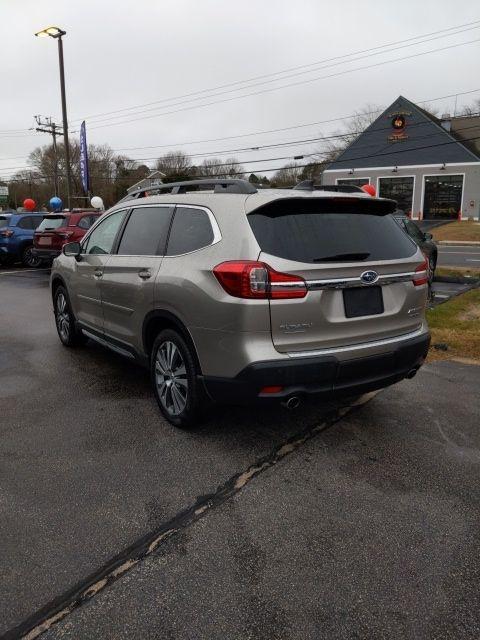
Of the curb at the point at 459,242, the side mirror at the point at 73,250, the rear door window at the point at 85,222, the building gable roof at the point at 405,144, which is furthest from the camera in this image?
the building gable roof at the point at 405,144

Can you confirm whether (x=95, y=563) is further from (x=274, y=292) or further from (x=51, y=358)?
(x=51, y=358)

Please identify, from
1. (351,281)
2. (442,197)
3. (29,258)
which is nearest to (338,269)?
(351,281)

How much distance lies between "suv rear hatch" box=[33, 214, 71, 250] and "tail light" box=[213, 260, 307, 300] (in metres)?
11.4

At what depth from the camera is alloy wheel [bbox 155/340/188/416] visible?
12.3ft

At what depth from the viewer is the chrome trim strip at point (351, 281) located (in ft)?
10.2

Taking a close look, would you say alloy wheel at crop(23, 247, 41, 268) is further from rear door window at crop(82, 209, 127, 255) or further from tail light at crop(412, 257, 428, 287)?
tail light at crop(412, 257, 428, 287)

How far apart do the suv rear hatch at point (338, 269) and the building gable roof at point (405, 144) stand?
39757 mm

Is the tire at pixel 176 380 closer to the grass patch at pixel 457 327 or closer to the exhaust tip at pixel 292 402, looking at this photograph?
the exhaust tip at pixel 292 402

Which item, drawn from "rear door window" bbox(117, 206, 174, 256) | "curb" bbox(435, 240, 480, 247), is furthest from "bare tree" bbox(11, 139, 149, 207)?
"rear door window" bbox(117, 206, 174, 256)

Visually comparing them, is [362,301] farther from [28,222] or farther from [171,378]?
[28,222]

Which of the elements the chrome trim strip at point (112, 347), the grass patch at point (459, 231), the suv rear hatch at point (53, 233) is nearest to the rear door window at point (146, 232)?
the chrome trim strip at point (112, 347)

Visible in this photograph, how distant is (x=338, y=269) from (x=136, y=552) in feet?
6.55

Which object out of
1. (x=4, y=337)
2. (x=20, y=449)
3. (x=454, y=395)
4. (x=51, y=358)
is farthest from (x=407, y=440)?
(x=4, y=337)

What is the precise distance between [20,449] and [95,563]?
150 cm
